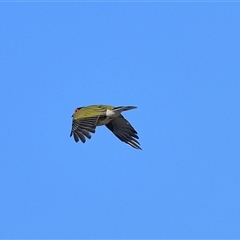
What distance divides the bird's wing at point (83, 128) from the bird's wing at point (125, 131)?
4.18 meters

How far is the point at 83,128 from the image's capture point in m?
38.2

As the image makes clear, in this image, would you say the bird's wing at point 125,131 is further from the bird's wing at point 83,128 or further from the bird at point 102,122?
the bird's wing at point 83,128

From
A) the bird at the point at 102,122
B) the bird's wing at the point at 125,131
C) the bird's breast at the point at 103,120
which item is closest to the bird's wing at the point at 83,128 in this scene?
the bird at the point at 102,122

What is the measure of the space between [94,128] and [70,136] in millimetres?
1348

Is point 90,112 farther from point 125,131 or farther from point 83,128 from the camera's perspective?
point 125,131

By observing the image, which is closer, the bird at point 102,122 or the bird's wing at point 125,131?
the bird at point 102,122

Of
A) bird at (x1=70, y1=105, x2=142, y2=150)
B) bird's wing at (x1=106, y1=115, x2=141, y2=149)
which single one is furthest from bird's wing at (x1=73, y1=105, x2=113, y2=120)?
bird's wing at (x1=106, y1=115, x2=141, y2=149)

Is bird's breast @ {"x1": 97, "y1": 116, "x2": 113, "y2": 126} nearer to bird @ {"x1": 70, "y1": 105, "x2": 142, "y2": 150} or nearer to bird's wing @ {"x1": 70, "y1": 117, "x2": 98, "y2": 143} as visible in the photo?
bird @ {"x1": 70, "y1": 105, "x2": 142, "y2": 150}

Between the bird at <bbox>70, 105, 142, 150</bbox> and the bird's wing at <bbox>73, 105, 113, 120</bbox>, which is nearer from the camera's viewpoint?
the bird at <bbox>70, 105, 142, 150</bbox>

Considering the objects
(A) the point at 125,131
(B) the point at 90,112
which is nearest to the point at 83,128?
(B) the point at 90,112

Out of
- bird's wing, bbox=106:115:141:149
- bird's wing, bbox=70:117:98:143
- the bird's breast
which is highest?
bird's wing, bbox=106:115:141:149

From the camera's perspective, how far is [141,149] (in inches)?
1731

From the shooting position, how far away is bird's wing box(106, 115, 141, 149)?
144 feet

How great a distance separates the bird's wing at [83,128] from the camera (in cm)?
3750
